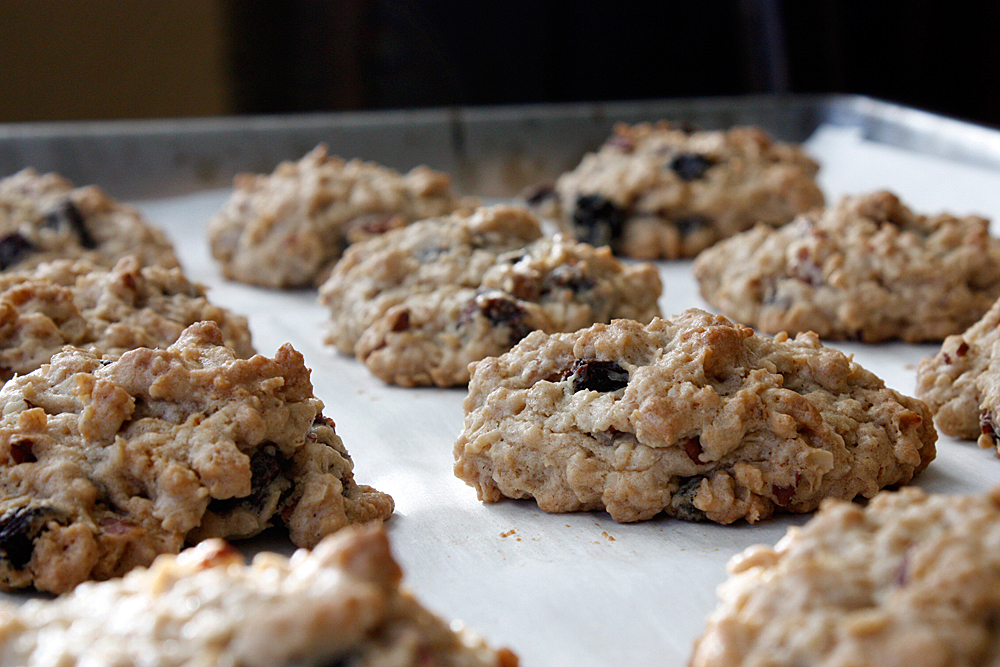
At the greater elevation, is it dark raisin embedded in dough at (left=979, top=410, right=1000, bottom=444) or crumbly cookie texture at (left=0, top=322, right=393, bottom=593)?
crumbly cookie texture at (left=0, top=322, right=393, bottom=593)

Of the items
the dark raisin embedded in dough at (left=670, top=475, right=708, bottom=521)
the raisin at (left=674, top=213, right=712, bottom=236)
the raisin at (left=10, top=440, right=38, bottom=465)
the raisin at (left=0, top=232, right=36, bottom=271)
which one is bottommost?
the raisin at (left=674, top=213, right=712, bottom=236)

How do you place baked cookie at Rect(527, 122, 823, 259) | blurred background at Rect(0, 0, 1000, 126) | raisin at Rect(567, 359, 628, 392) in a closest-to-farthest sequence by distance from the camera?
1. raisin at Rect(567, 359, 628, 392)
2. baked cookie at Rect(527, 122, 823, 259)
3. blurred background at Rect(0, 0, 1000, 126)

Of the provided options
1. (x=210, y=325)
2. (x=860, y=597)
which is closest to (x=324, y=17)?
(x=210, y=325)

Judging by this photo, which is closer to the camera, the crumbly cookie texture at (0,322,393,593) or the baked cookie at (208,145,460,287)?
the crumbly cookie texture at (0,322,393,593)

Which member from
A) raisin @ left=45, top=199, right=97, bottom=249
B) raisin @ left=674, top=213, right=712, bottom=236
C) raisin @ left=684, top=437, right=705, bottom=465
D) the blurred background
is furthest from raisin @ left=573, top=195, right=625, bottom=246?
the blurred background

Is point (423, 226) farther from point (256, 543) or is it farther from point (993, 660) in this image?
point (993, 660)

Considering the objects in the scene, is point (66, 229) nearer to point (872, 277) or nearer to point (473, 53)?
point (872, 277)

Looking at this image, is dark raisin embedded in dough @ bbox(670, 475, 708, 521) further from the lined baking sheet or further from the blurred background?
the blurred background
